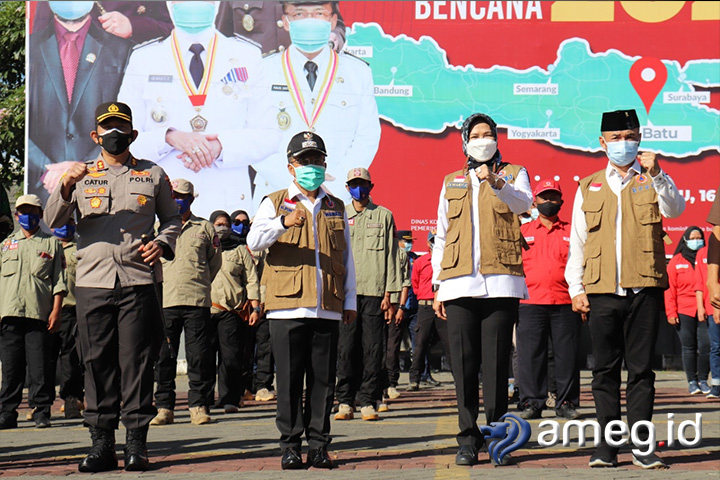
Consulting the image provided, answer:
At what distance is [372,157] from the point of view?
1938 cm

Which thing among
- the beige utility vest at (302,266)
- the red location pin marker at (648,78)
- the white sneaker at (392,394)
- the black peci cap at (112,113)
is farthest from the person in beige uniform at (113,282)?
the red location pin marker at (648,78)

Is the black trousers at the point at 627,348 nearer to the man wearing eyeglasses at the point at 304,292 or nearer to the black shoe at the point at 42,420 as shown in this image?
the man wearing eyeglasses at the point at 304,292

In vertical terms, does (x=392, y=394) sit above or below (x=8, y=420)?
below

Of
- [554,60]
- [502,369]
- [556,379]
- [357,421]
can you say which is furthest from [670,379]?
[502,369]

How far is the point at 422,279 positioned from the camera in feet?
53.7

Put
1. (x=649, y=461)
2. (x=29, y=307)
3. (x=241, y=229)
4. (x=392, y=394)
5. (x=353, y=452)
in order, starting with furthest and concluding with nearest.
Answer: (x=392, y=394) → (x=241, y=229) → (x=29, y=307) → (x=353, y=452) → (x=649, y=461)

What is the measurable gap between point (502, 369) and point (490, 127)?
162 cm

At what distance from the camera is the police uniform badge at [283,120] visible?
1936 cm

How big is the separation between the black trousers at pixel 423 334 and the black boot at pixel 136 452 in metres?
8.38

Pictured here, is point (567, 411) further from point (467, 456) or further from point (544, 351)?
point (467, 456)

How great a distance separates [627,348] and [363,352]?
432cm

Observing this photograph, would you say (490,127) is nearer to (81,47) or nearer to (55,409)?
(55,409)

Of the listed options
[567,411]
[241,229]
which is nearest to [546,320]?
[567,411]

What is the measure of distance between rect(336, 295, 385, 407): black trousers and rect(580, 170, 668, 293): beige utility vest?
3.97 m
